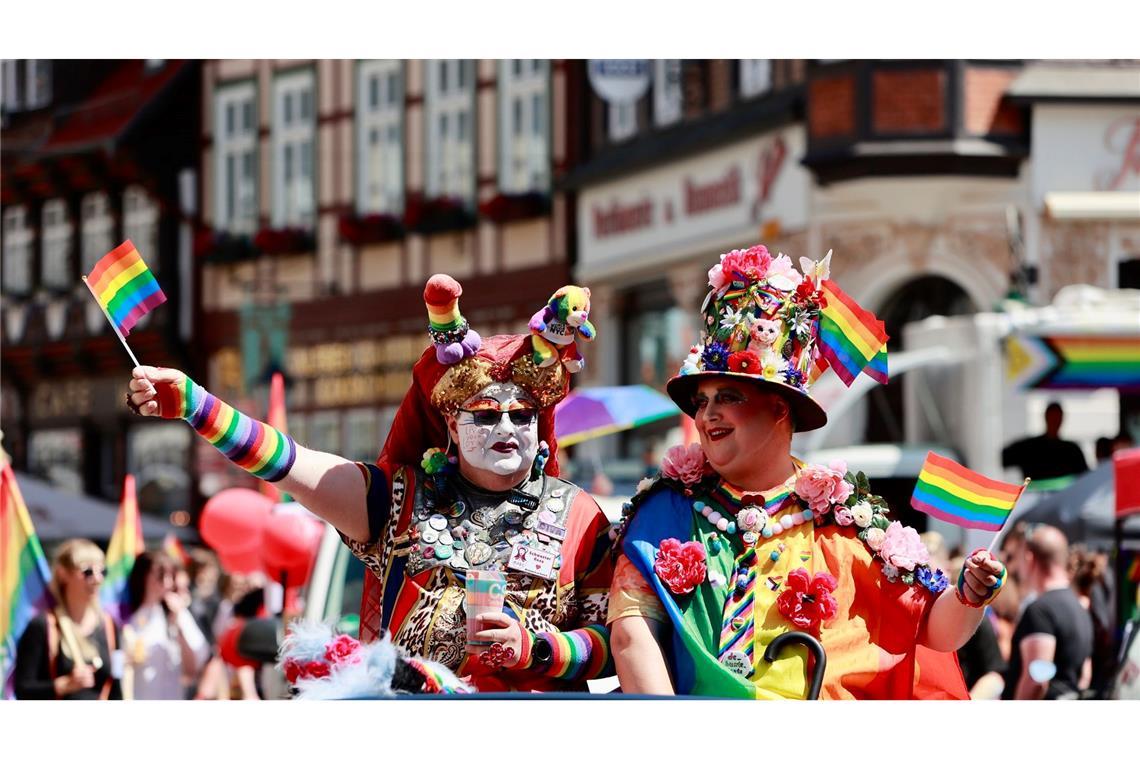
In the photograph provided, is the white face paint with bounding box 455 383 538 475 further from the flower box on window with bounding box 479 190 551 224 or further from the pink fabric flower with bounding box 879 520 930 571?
the flower box on window with bounding box 479 190 551 224

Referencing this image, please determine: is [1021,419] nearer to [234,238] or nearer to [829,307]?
[829,307]

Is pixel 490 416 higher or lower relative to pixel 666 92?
lower

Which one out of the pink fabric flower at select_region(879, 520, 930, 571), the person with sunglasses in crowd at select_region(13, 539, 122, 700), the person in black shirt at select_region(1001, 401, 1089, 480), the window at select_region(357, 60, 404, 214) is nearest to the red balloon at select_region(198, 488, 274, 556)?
the person with sunglasses in crowd at select_region(13, 539, 122, 700)

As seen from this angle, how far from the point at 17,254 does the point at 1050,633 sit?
Result: 31.2 m

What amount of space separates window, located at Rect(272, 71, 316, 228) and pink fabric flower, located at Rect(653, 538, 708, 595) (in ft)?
87.6

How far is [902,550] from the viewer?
516cm

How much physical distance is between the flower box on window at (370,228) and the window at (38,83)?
769 centimetres

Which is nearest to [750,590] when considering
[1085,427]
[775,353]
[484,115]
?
[775,353]

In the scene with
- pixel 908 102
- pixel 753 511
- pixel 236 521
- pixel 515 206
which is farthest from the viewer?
pixel 515 206

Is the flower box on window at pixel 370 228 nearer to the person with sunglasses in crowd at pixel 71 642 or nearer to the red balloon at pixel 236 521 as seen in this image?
the red balloon at pixel 236 521

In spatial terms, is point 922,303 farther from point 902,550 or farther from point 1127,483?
point 902,550

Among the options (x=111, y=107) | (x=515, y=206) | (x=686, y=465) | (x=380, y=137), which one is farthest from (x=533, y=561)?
(x=111, y=107)

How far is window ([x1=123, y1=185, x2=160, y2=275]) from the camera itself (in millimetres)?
34562

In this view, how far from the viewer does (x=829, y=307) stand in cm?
536
